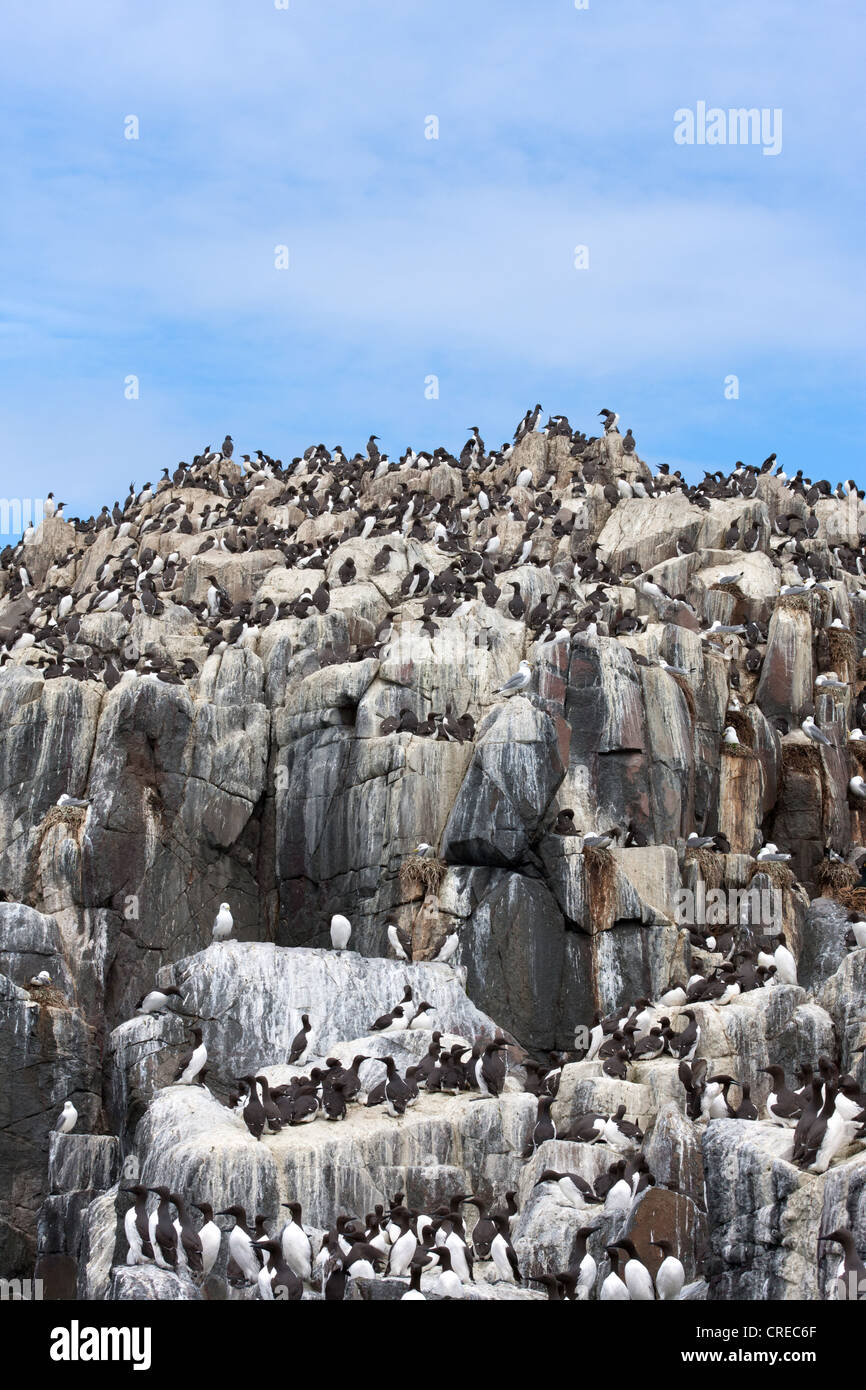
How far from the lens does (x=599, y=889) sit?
2886 centimetres

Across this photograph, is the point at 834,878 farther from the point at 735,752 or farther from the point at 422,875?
the point at 422,875

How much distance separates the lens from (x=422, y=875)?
1139 inches

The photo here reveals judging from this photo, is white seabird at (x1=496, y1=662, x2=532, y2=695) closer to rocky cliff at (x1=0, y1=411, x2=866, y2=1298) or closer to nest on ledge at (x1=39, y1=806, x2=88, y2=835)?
rocky cliff at (x1=0, y1=411, x2=866, y2=1298)

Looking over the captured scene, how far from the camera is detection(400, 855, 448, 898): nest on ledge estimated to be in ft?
94.7

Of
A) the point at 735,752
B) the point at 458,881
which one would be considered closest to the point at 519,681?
the point at 458,881

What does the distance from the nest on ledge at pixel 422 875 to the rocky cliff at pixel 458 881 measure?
0.05 metres

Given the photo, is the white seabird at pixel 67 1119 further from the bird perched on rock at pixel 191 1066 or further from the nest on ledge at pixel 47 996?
the bird perched on rock at pixel 191 1066

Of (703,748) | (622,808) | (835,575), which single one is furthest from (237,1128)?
(835,575)

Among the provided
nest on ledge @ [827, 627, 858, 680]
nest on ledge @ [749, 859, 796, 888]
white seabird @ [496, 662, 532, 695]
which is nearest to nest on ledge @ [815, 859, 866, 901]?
nest on ledge @ [749, 859, 796, 888]

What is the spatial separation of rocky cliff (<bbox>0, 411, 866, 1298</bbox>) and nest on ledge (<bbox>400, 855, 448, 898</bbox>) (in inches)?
2.0

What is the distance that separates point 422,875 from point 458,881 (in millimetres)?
589

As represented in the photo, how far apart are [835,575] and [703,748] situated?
8214 millimetres

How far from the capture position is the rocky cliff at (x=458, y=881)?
20.4 m
